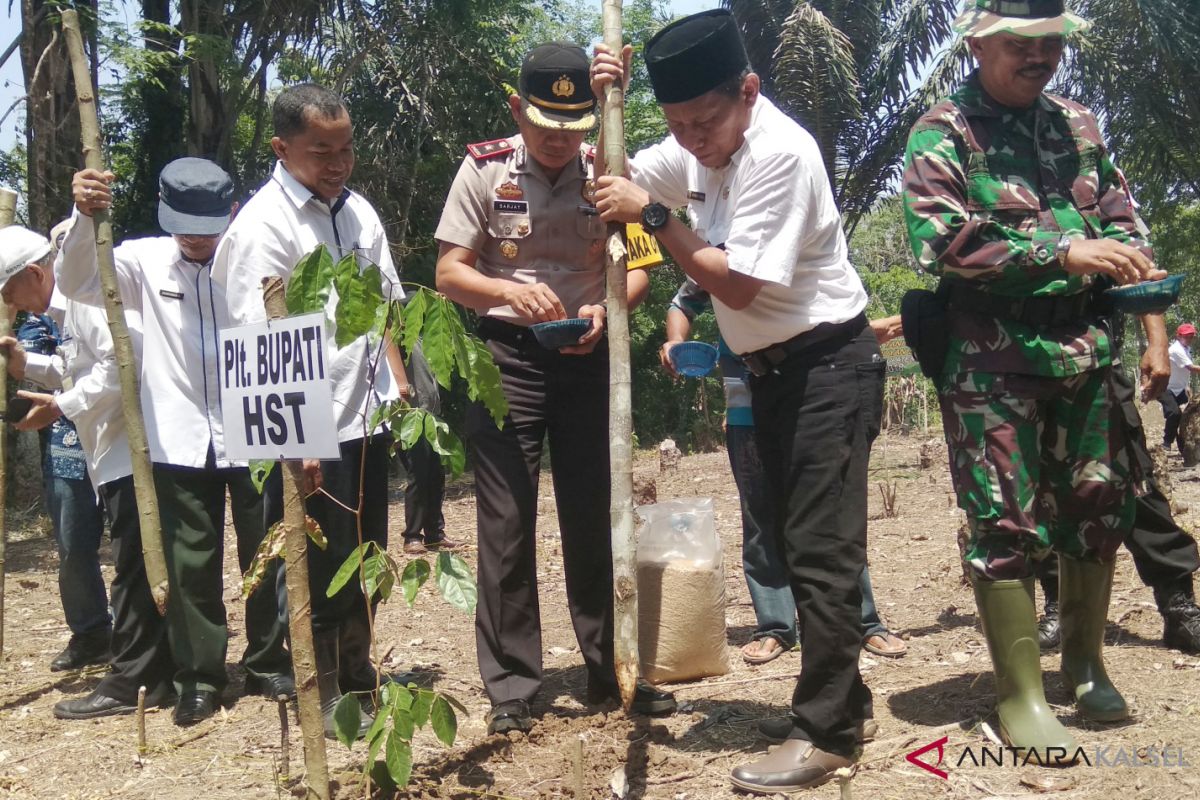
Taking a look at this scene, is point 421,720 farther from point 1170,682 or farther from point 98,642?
point 98,642

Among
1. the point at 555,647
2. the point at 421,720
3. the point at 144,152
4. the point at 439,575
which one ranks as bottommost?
the point at 555,647

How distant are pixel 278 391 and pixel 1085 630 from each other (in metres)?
2.60

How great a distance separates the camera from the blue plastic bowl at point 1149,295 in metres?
A: 3.14

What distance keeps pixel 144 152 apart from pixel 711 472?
8.84m

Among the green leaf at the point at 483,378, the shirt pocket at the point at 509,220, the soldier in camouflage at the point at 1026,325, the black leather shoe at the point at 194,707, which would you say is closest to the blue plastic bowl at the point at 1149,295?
the soldier in camouflage at the point at 1026,325

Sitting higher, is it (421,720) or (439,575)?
(439,575)

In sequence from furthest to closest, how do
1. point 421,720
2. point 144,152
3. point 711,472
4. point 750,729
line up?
point 144,152
point 711,472
point 750,729
point 421,720

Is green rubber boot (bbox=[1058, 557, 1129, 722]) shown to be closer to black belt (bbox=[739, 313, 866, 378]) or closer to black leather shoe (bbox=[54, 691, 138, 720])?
black belt (bbox=[739, 313, 866, 378])

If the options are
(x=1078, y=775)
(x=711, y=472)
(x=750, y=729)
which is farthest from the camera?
(x=711, y=472)

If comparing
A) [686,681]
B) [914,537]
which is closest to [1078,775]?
[686,681]

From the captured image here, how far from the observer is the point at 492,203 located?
4004mm

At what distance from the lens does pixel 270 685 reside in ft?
15.4

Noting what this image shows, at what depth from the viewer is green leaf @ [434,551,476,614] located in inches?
117

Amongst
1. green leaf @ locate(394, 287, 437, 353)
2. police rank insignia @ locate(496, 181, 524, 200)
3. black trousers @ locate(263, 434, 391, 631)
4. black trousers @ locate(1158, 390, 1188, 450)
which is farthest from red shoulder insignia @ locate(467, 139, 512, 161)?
black trousers @ locate(1158, 390, 1188, 450)
